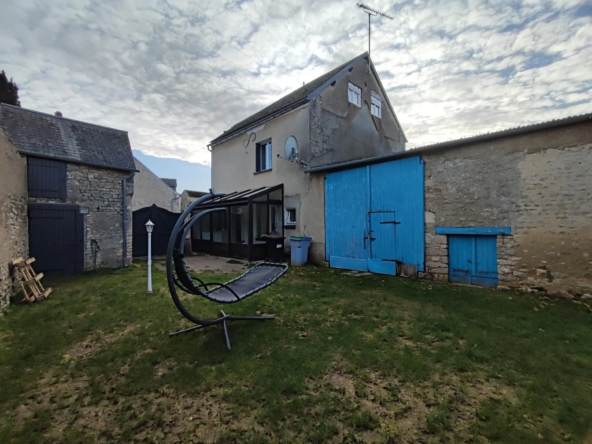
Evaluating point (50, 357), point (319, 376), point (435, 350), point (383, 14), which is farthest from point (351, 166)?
point (383, 14)

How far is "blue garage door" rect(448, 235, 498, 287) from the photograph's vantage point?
6547mm

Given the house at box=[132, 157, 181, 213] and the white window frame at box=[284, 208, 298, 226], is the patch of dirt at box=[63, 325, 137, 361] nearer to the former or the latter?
the white window frame at box=[284, 208, 298, 226]

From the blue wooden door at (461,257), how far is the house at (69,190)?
35.4 feet

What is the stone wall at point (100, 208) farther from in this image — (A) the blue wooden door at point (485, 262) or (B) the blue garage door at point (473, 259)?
(A) the blue wooden door at point (485, 262)

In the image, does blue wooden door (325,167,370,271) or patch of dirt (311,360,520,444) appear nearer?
patch of dirt (311,360,520,444)

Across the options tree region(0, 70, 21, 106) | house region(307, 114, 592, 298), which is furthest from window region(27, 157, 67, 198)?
tree region(0, 70, 21, 106)

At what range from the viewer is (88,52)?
8344 millimetres

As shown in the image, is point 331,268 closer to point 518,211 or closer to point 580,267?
point 518,211

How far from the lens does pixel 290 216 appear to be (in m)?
11.8

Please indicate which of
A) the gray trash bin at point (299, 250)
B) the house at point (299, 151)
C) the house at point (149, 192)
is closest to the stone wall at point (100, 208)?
the house at point (299, 151)

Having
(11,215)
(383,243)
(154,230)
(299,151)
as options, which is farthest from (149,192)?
(383,243)

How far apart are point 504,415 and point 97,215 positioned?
11.5m

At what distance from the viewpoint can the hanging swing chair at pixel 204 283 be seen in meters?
3.53

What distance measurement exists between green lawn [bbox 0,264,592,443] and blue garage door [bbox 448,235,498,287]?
1.29 m
